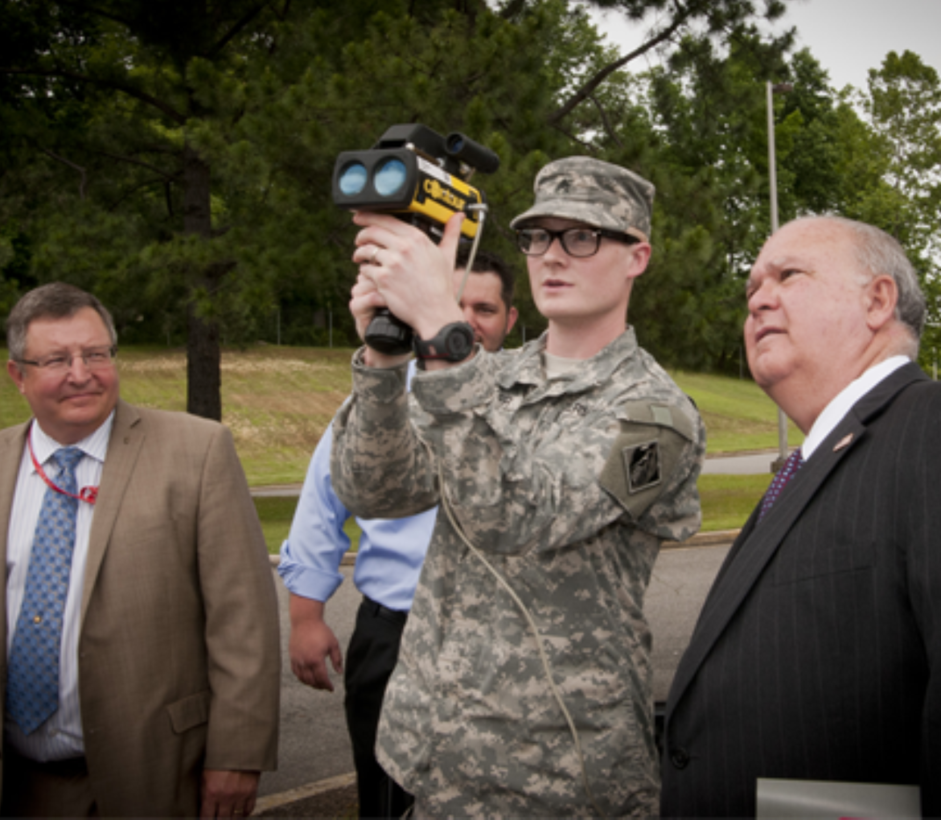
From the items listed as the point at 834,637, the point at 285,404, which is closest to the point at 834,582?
the point at 834,637

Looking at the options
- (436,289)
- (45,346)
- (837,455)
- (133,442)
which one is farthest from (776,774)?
(45,346)

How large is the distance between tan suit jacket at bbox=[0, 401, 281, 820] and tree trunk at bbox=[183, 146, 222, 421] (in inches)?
384

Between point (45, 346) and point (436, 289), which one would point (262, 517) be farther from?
point (436, 289)

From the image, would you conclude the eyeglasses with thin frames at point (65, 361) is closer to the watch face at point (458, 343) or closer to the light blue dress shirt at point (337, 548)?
the light blue dress shirt at point (337, 548)

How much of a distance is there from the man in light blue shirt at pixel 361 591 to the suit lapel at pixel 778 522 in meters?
1.02

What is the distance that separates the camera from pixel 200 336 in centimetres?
1239

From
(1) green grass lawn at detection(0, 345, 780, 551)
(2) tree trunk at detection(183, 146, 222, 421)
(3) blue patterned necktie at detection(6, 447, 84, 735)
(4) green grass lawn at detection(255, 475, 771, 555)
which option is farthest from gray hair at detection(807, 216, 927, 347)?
(1) green grass lawn at detection(0, 345, 780, 551)

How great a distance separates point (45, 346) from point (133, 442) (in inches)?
13.9

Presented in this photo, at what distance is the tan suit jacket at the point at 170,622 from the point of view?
7.57ft

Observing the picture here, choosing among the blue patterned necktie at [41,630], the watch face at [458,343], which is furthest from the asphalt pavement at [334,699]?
the watch face at [458,343]

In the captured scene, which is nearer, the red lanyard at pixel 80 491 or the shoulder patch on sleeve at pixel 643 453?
the shoulder patch on sleeve at pixel 643 453

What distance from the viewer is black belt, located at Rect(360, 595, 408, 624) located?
2693mm

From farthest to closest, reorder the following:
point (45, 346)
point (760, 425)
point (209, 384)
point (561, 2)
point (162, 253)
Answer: point (760, 425) → point (209, 384) → point (561, 2) → point (162, 253) → point (45, 346)

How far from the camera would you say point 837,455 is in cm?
150
